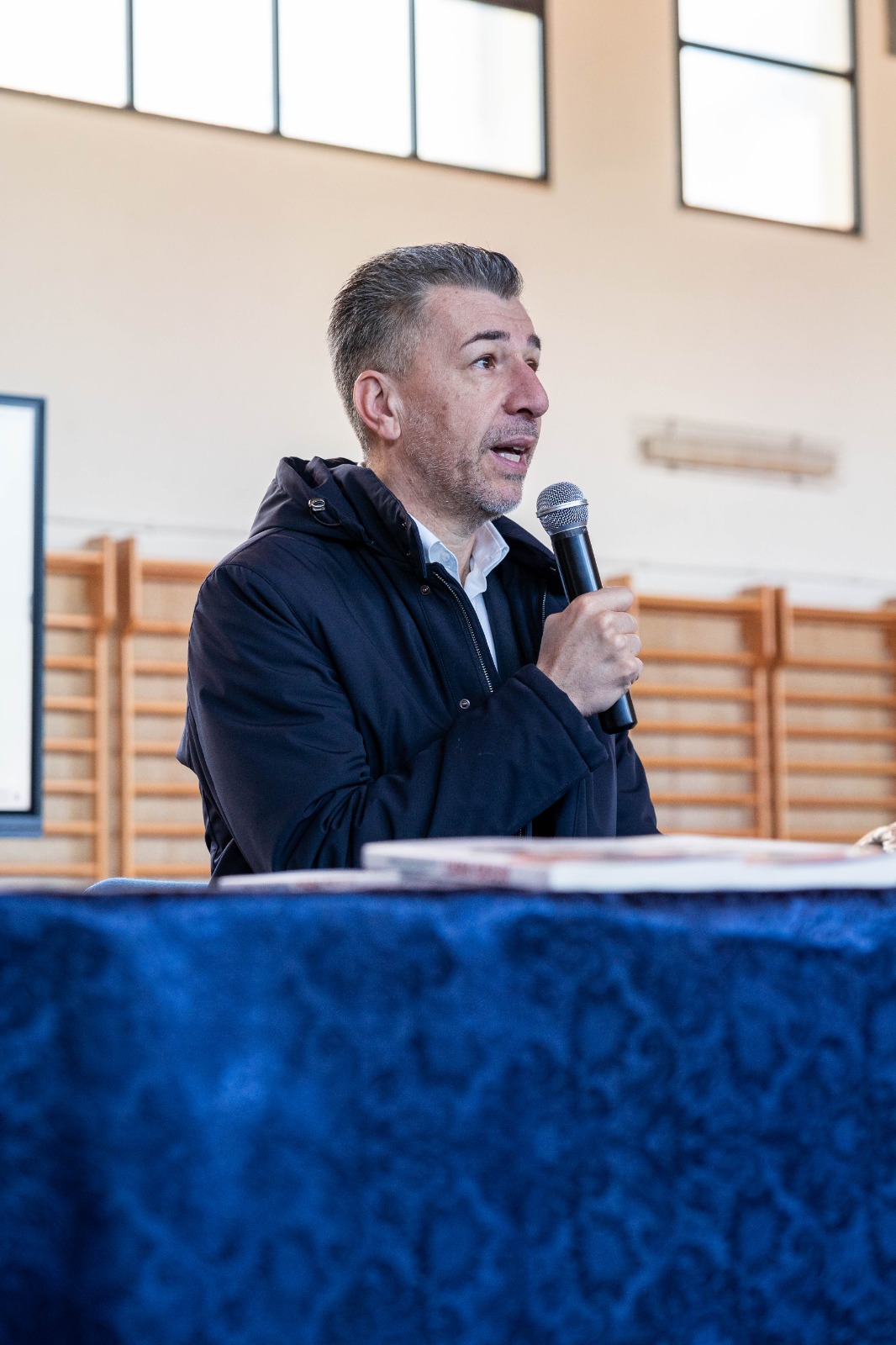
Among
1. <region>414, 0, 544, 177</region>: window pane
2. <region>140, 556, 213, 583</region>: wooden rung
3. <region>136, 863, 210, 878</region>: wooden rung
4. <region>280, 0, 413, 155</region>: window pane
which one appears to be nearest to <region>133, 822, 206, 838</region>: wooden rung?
<region>136, 863, 210, 878</region>: wooden rung

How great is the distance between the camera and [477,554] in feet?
6.24

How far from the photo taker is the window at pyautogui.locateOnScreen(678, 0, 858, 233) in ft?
21.7

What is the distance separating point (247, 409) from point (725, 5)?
10.1 ft

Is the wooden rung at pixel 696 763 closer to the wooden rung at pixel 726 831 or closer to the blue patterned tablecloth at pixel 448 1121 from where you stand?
the wooden rung at pixel 726 831

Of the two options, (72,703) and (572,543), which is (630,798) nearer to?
(572,543)

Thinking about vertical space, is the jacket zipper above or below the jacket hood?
below

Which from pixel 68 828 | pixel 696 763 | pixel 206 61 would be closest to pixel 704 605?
pixel 696 763

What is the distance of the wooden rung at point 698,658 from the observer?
6.36m

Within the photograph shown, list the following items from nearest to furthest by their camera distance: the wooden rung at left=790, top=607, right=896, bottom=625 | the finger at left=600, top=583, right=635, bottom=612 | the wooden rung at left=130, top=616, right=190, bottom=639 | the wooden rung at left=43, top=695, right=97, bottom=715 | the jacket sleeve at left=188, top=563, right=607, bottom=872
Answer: the jacket sleeve at left=188, top=563, right=607, bottom=872, the finger at left=600, top=583, right=635, bottom=612, the wooden rung at left=43, top=695, right=97, bottom=715, the wooden rung at left=130, top=616, right=190, bottom=639, the wooden rung at left=790, top=607, right=896, bottom=625

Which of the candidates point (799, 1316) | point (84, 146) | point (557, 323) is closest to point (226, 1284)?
point (799, 1316)

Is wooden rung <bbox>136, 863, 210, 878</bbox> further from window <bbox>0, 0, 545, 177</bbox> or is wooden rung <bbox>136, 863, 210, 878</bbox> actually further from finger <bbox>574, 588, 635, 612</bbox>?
finger <bbox>574, 588, 635, 612</bbox>

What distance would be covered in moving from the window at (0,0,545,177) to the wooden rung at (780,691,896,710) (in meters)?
2.60

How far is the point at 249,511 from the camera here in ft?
18.3

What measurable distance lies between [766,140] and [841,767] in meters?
2.91
